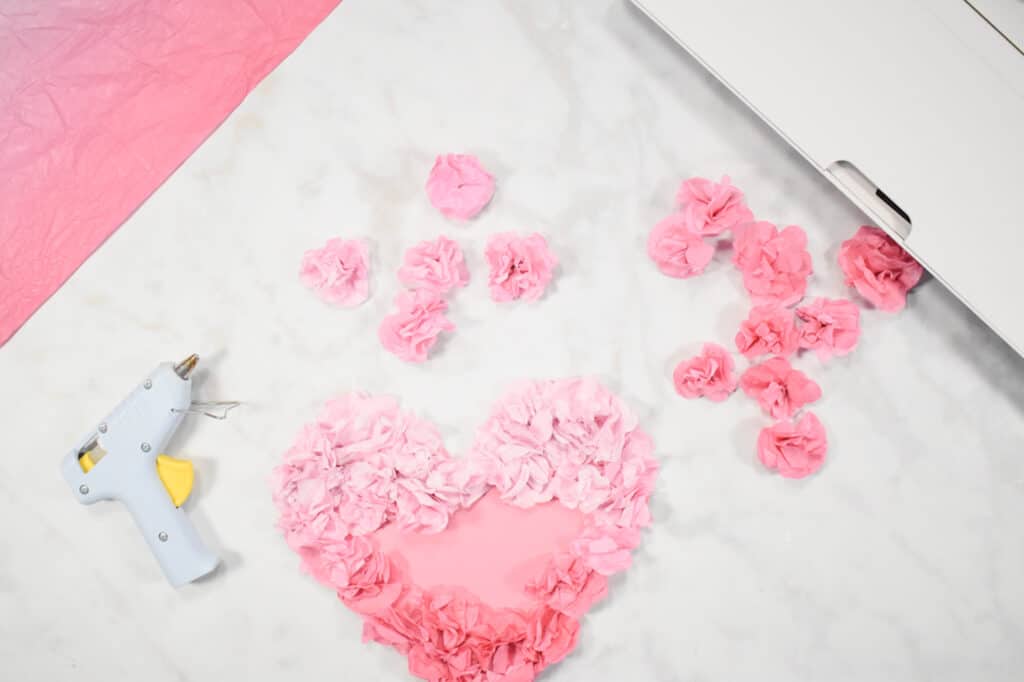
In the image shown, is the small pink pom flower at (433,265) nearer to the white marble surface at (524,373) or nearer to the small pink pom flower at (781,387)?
the white marble surface at (524,373)

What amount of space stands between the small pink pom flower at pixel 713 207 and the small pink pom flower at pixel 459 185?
25cm

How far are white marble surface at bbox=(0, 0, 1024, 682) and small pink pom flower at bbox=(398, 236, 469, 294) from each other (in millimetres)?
37

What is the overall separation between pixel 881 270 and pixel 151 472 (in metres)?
0.90

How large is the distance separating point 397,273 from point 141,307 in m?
0.33

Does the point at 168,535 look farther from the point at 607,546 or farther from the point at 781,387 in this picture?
the point at 781,387

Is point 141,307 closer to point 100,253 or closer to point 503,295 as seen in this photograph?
point 100,253

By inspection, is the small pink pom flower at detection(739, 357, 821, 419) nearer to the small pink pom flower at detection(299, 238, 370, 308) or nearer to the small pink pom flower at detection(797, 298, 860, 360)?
the small pink pom flower at detection(797, 298, 860, 360)

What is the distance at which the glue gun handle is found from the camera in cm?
117

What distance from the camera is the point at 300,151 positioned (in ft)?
4.23

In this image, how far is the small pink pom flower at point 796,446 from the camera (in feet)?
3.84

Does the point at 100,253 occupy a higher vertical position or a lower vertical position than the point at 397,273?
lower

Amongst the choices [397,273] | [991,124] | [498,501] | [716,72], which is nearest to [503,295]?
[397,273]

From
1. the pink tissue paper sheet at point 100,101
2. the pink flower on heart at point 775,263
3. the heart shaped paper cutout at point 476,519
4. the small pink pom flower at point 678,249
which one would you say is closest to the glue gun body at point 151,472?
the heart shaped paper cutout at point 476,519

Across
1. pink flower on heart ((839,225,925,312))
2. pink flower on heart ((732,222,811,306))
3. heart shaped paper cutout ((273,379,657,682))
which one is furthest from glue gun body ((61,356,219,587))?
pink flower on heart ((839,225,925,312))
